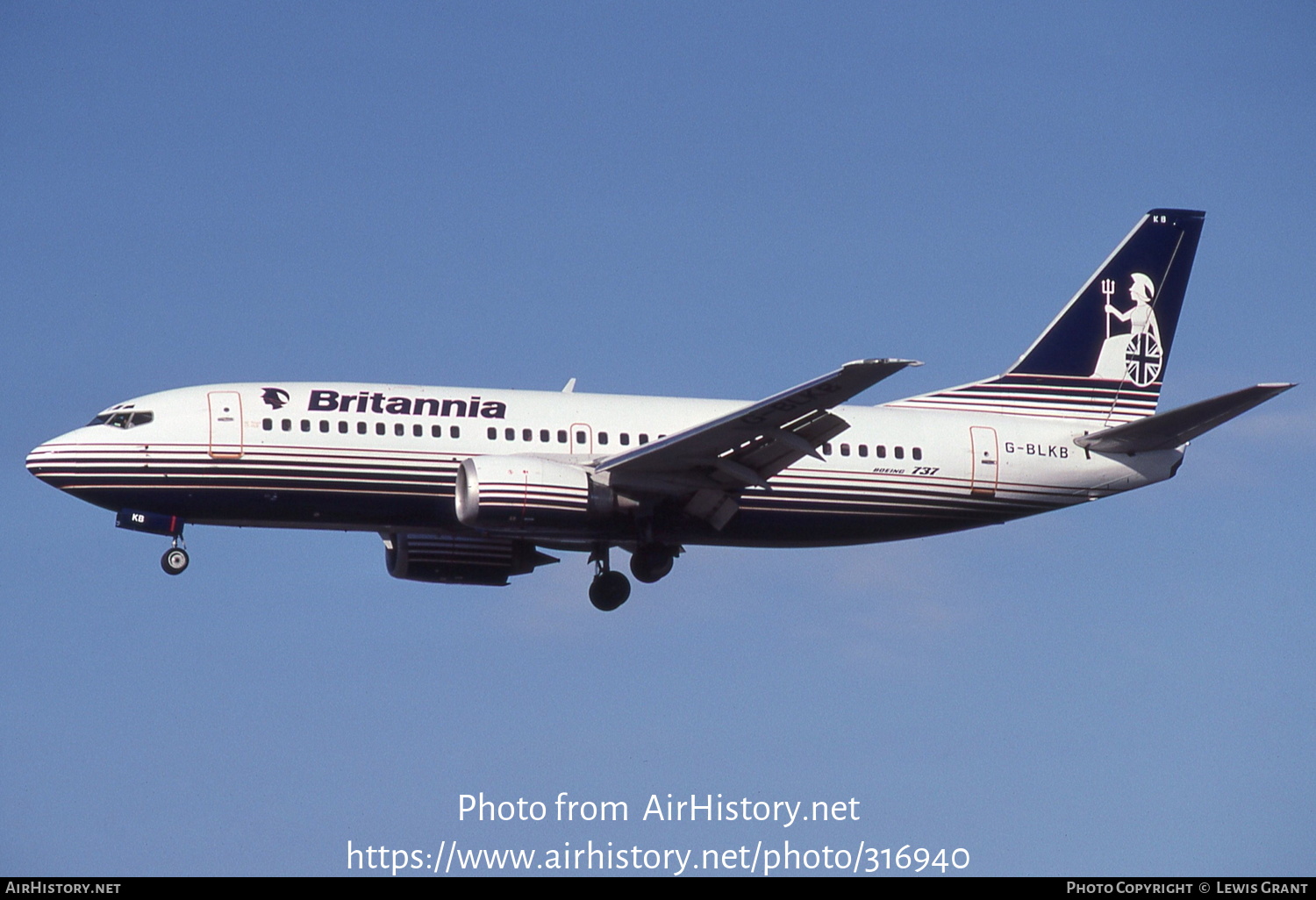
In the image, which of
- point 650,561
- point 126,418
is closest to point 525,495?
point 650,561

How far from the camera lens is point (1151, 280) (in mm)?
46344

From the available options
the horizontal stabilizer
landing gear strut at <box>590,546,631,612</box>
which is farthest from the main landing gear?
the horizontal stabilizer

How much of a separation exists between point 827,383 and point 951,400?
10.6 metres

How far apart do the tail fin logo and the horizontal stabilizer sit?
8.53ft

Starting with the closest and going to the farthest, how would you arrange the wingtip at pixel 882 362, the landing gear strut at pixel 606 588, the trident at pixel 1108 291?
the wingtip at pixel 882 362 < the landing gear strut at pixel 606 588 < the trident at pixel 1108 291

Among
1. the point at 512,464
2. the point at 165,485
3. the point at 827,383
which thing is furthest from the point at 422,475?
the point at 827,383

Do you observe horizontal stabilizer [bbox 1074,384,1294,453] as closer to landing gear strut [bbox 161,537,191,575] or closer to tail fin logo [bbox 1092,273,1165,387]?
tail fin logo [bbox 1092,273,1165,387]

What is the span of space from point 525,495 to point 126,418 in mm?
9056

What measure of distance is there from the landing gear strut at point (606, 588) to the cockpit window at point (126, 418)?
1063 cm

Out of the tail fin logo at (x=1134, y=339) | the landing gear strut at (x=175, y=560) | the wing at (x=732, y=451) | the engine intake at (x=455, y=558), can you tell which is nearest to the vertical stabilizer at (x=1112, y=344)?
the tail fin logo at (x=1134, y=339)

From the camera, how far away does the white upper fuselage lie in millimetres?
38906

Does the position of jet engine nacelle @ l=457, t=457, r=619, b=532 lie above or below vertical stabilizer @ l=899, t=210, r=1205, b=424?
below

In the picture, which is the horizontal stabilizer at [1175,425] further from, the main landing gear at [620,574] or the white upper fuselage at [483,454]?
the main landing gear at [620,574]

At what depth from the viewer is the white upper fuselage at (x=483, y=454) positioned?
38.9 meters
